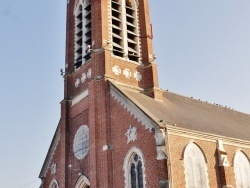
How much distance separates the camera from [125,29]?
2841 centimetres

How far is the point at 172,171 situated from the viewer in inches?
756

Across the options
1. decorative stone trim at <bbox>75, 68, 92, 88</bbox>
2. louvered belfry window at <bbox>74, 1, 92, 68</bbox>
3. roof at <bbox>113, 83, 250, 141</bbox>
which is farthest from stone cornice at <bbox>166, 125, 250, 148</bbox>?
louvered belfry window at <bbox>74, 1, 92, 68</bbox>

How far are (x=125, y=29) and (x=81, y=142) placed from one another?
8.95 metres

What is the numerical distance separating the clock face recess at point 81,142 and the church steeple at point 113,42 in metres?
3.62

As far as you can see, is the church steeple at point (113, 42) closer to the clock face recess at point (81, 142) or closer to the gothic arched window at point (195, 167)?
the clock face recess at point (81, 142)

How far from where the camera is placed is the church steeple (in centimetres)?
2597

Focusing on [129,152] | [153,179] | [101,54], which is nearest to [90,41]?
[101,54]

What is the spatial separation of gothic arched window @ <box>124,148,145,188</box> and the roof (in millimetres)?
2319

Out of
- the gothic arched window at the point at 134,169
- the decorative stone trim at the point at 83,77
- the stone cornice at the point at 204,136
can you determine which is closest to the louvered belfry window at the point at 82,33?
the decorative stone trim at the point at 83,77

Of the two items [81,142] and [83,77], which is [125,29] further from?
[81,142]

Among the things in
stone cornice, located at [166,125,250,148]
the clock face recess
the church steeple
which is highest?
the church steeple

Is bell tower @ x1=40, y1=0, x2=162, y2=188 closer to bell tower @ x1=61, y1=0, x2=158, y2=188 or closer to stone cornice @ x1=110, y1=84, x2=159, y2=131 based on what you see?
bell tower @ x1=61, y1=0, x2=158, y2=188

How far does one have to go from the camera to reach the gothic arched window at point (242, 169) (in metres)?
23.2

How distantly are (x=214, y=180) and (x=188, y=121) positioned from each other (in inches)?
154
